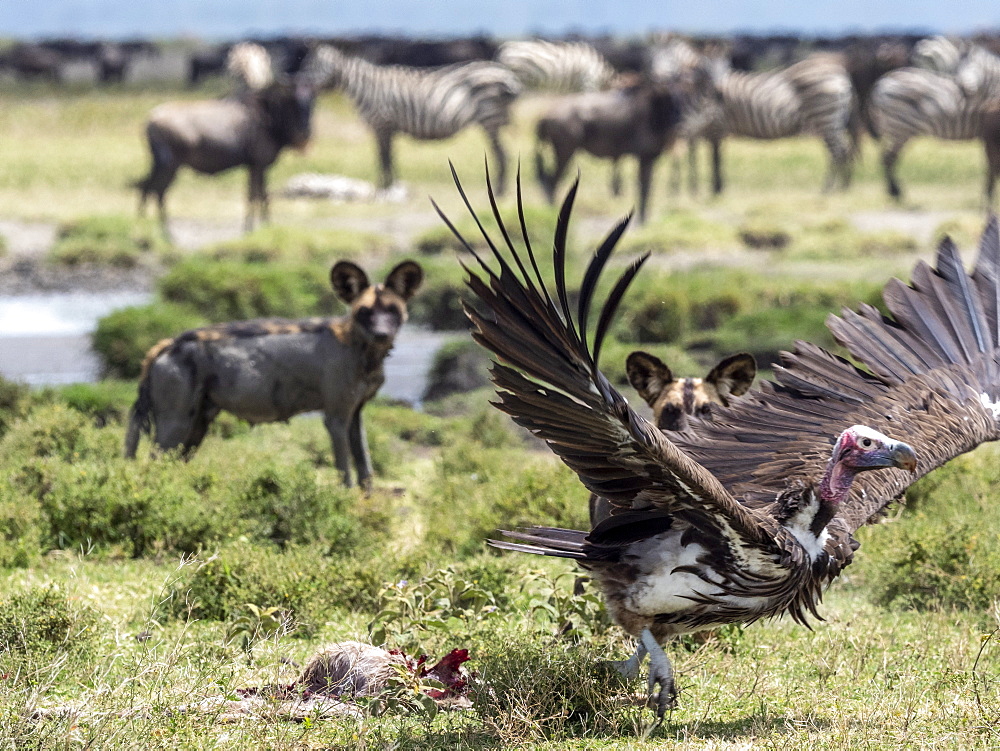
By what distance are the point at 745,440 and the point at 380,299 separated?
317cm

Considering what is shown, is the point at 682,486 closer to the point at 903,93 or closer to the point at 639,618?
the point at 639,618

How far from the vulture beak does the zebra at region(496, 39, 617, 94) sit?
106 feet

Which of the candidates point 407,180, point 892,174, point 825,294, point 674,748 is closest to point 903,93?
point 892,174

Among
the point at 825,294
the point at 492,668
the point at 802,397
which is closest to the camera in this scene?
the point at 492,668

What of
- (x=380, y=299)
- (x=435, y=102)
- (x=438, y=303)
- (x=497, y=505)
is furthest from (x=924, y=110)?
(x=497, y=505)

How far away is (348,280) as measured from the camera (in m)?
8.91

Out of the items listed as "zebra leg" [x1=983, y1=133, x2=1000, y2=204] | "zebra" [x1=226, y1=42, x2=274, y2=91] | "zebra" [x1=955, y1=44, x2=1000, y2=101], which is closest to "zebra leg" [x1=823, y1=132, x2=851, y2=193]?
"zebra" [x1=955, y1=44, x2=1000, y2=101]

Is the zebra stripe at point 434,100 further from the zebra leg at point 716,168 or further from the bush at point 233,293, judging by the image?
the bush at point 233,293

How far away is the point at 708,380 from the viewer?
6980 millimetres

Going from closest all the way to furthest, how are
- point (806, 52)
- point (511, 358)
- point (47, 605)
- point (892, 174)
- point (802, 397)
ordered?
point (511, 358)
point (47, 605)
point (802, 397)
point (892, 174)
point (806, 52)

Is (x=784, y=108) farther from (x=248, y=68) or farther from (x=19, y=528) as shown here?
(x=19, y=528)

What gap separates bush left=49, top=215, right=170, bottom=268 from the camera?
2041cm

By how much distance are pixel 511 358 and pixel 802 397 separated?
2310 mm

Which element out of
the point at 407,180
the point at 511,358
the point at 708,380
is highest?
the point at 511,358
